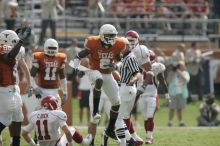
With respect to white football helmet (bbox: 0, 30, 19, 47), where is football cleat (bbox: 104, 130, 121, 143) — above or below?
below

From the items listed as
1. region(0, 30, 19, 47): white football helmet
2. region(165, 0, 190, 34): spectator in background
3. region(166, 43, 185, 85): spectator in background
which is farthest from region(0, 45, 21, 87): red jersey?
region(165, 0, 190, 34): spectator in background

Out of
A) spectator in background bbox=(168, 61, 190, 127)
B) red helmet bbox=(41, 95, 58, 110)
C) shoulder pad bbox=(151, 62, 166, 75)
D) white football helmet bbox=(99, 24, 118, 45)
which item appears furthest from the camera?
spectator in background bbox=(168, 61, 190, 127)

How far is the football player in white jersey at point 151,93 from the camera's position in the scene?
56.4 feet

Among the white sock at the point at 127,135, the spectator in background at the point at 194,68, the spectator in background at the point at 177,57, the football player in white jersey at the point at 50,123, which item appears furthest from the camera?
the spectator in background at the point at 194,68

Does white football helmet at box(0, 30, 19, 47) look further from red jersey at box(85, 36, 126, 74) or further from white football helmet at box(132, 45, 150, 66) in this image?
white football helmet at box(132, 45, 150, 66)

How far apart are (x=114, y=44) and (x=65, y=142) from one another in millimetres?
2059

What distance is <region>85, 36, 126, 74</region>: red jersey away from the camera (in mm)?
14945

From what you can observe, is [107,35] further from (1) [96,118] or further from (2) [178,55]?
(2) [178,55]

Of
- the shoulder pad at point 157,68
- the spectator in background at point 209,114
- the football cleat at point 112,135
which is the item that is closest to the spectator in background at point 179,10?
the spectator in background at point 209,114

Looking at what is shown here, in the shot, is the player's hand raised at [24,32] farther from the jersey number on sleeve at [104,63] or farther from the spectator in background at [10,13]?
the spectator in background at [10,13]

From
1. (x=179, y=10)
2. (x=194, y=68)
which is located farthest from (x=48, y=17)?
(x=179, y=10)

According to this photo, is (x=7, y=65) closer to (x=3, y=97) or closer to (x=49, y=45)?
(x=3, y=97)

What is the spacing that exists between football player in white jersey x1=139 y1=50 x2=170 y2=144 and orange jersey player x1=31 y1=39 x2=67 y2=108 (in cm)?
168

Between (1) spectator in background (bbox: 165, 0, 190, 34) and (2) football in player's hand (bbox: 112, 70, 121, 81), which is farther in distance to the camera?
(1) spectator in background (bbox: 165, 0, 190, 34)
